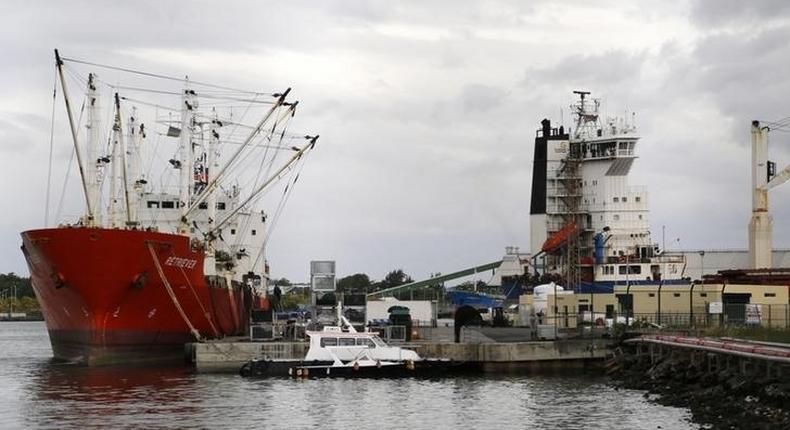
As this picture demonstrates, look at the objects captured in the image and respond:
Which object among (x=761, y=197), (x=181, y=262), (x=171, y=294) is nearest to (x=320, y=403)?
(x=171, y=294)

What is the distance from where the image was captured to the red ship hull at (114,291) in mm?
63594

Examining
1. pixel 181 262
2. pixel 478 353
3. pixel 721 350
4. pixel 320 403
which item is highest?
pixel 181 262

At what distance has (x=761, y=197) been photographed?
96.7 metres

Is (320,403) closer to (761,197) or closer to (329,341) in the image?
(329,341)

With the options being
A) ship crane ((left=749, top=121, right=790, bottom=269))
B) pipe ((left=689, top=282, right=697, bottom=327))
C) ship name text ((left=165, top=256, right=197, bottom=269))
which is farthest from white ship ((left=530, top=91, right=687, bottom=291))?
ship name text ((left=165, top=256, right=197, bottom=269))

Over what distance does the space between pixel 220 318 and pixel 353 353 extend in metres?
24.3

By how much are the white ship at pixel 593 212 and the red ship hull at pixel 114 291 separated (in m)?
41.0

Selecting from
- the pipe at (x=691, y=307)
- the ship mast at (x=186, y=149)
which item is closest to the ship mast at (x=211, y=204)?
the ship mast at (x=186, y=149)

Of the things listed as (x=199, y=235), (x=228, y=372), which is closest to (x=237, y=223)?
(x=199, y=235)

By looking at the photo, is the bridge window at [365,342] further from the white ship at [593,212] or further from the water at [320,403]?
the white ship at [593,212]

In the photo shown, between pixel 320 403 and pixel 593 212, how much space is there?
66.1 metres

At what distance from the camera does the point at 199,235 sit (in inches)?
3762

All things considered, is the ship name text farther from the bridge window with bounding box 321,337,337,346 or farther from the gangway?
the gangway

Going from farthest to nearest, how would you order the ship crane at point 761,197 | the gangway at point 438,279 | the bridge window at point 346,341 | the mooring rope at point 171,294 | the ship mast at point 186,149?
the gangway at point 438,279
the ship crane at point 761,197
the ship mast at point 186,149
the mooring rope at point 171,294
the bridge window at point 346,341
